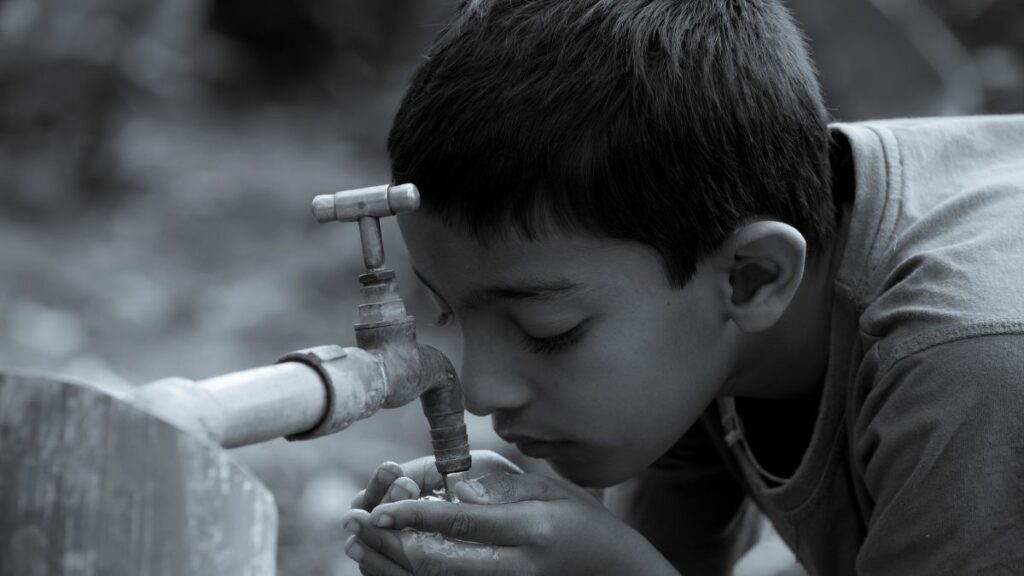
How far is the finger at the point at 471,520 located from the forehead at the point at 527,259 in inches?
9.4

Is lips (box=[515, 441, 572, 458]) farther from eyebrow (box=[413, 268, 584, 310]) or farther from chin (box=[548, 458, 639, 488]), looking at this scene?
eyebrow (box=[413, 268, 584, 310])

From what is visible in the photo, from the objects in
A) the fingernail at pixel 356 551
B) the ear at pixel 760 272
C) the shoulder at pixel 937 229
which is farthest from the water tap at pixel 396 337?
the shoulder at pixel 937 229

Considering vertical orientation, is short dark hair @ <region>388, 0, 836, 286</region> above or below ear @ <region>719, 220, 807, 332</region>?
above

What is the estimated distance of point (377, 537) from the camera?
1242mm

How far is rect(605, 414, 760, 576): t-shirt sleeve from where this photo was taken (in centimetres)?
203

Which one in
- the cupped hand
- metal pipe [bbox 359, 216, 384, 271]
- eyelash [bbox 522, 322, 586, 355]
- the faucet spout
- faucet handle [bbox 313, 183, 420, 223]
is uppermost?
faucet handle [bbox 313, 183, 420, 223]

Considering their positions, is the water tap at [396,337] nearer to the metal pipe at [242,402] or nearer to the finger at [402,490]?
the finger at [402,490]

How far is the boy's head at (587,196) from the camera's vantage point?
1354 millimetres

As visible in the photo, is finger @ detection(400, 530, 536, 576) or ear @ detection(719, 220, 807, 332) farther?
ear @ detection(719, 220, 807, 332)

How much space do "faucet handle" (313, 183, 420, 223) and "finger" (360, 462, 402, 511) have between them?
11.6 inches

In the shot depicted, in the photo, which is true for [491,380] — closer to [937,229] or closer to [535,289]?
[535,289]

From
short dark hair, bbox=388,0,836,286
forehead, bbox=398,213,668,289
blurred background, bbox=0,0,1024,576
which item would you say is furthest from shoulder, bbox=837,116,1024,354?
blurred background, bbox=0,0,1024,576

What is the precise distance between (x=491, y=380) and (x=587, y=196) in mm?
220

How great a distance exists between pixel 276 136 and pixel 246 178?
291 mm
